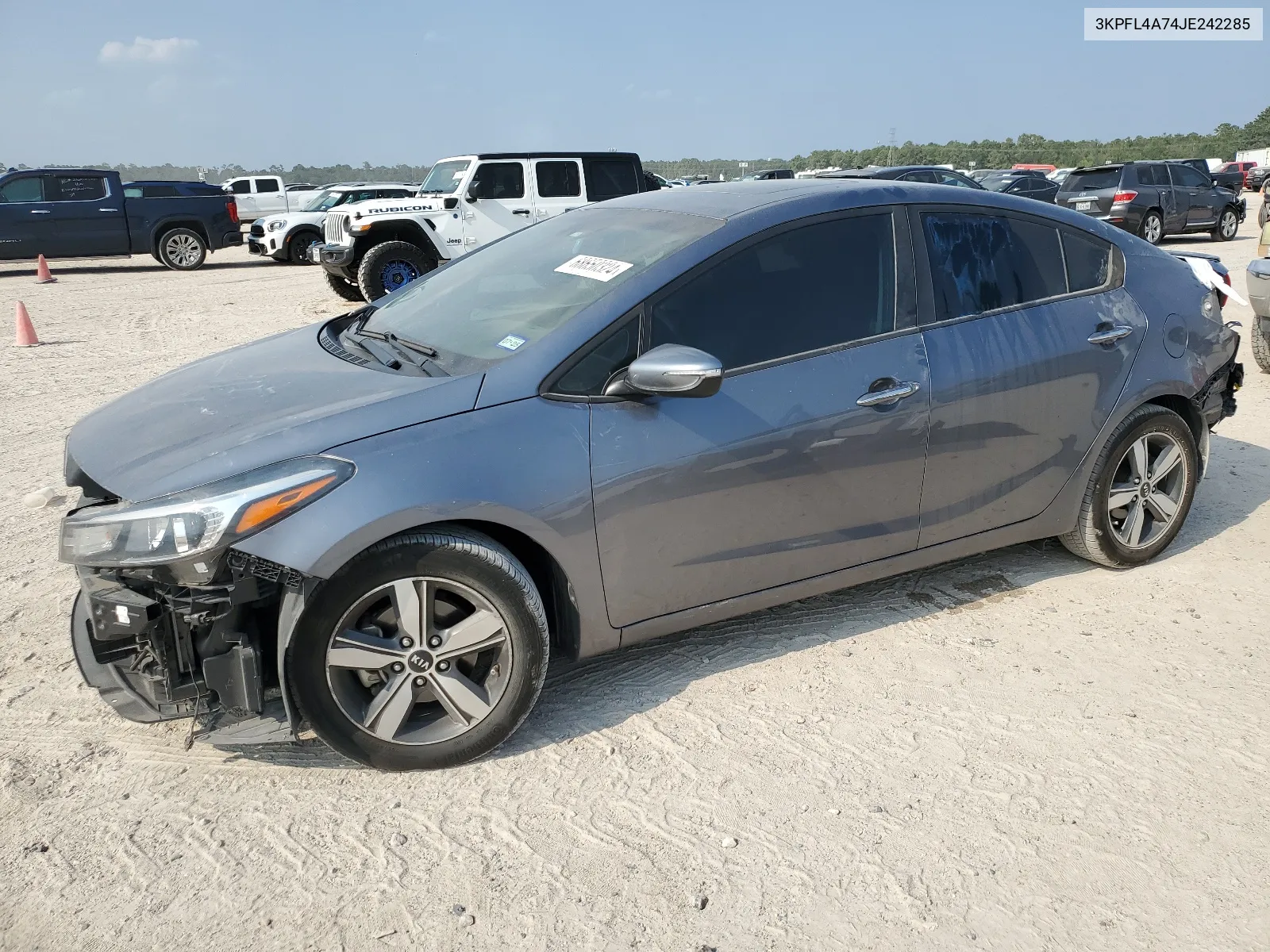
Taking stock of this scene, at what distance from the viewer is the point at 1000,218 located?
4031 mm

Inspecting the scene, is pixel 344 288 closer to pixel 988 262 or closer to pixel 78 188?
pixel 78 188

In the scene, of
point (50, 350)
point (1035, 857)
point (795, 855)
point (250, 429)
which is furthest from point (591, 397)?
point (50, 350)

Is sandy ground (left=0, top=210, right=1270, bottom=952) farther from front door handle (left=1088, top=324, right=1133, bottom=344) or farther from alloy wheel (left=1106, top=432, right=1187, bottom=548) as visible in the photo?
front door handle (left=1088, top=324, right=1133, bottom=344)

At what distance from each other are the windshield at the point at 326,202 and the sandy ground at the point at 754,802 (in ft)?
65.0

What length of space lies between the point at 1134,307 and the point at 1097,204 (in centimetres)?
1754

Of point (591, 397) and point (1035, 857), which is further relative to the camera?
point (591, 397)

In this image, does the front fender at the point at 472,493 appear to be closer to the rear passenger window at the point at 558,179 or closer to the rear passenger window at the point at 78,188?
the rear passenger window at the point at 558,179

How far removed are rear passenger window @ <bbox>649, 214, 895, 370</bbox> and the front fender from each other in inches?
19.7

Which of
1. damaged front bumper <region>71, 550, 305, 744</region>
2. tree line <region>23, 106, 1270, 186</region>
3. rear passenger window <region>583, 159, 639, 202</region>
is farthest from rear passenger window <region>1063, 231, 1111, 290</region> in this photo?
tree line <region>23, 106, 1270, 186</region>

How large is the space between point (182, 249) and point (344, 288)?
8.21m

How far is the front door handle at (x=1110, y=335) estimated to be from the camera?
4094 millimetres

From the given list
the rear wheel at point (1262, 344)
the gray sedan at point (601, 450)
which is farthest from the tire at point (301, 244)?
the gray sedan at point (601, 450)

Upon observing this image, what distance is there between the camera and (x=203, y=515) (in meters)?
2.72

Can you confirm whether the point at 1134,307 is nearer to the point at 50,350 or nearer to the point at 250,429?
the point at 250,429
